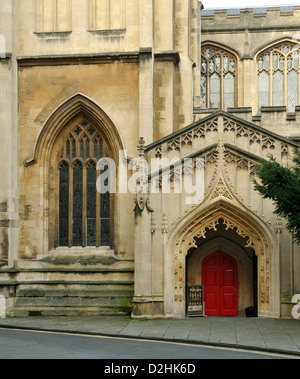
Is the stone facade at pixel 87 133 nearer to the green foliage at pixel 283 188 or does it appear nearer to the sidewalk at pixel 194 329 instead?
the sidewalk at pixel 194 329

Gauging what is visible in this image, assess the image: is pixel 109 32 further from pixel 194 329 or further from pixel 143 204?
pixel 194 329

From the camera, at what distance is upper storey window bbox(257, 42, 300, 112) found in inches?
1309

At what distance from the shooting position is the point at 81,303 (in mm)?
21984

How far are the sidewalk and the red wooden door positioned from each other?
7.92 ft

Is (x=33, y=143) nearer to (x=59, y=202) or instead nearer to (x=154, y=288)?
(x=59, y=202)

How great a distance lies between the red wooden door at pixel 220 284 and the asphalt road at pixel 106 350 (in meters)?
6.50

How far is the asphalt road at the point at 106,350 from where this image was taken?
45.4 feet

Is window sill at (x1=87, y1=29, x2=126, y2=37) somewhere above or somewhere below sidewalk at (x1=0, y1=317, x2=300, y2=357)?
above

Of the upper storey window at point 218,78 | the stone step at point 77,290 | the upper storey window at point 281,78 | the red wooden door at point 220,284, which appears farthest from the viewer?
the upper storey window at point 218,78

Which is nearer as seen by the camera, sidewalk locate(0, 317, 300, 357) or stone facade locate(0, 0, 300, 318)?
sidewalk locate(0, 317, 300, 357)

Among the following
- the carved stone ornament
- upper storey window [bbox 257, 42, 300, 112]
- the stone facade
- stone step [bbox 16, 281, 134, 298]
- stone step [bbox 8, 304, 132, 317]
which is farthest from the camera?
upper storey window [bbox 257, 42, 300, 112]

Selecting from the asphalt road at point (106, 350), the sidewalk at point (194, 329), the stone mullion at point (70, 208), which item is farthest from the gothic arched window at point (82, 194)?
the asphalt road at point (106, 350)

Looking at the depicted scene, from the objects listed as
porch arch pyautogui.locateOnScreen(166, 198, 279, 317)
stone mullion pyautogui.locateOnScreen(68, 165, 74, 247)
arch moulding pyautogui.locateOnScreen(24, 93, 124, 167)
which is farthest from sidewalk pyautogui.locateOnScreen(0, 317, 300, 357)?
arch moulding pyautogui.locateOnScreen(24, 93, 124, 167)

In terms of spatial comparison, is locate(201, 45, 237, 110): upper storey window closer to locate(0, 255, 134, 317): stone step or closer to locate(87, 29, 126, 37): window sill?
locate(87, 29, 126, 37): window sill
